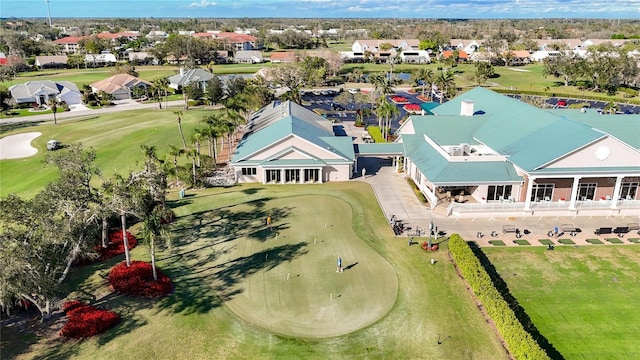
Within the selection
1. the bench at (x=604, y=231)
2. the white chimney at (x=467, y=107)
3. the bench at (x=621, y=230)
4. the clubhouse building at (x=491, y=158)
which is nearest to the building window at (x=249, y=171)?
the clubhouse building at (x=491, y=158)

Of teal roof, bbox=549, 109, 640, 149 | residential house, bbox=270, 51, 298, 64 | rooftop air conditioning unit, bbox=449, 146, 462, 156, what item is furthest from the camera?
residential house, bbox=270, 51, 298, 64

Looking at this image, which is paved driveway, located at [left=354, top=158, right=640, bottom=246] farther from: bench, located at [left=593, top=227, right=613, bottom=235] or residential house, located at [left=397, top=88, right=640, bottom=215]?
residential house, located at [left=397, top=88, right=640, bottom=215]

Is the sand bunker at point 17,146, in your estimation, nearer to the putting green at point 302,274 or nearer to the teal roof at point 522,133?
the putting green at point 302,274

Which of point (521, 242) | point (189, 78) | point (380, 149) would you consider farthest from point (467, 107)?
point (189, 78)

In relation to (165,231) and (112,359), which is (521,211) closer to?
(165,231)

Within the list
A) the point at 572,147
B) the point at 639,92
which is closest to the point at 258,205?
the point at 572,147

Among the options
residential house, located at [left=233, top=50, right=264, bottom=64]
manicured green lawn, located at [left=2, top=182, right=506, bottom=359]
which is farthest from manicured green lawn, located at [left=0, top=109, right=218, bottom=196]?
residential house, located at [left=233, top=50, right=264, bottom=64]
